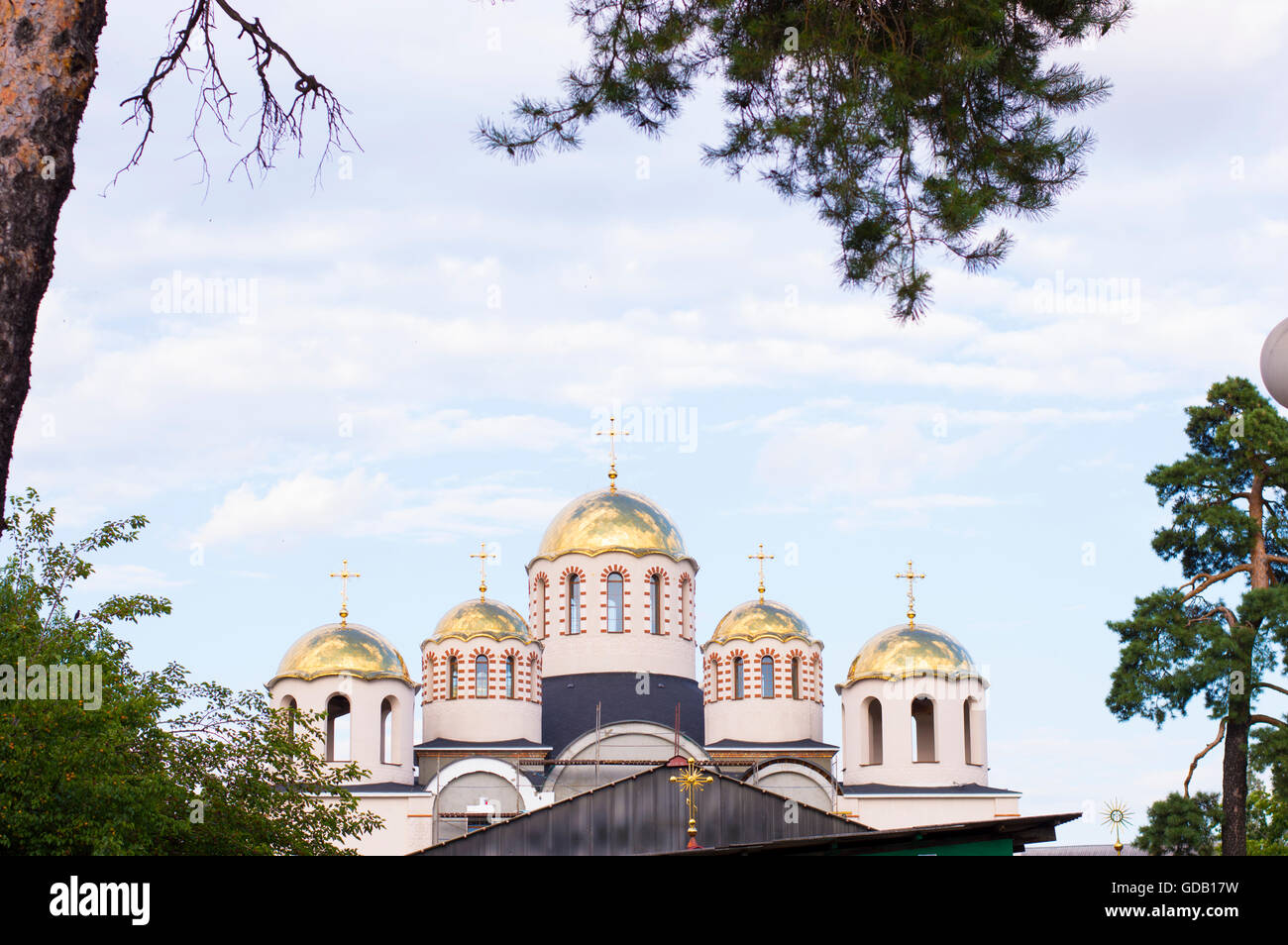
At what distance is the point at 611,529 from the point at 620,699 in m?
4.12

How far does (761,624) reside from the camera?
34.8 metres

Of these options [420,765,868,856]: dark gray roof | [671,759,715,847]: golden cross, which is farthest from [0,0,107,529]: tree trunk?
[671,759,715,847]: golden cross

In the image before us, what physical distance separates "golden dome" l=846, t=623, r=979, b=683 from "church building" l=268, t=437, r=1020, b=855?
0.05 m

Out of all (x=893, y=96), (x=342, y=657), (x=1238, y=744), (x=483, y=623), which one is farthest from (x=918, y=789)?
(x=893, y=96)

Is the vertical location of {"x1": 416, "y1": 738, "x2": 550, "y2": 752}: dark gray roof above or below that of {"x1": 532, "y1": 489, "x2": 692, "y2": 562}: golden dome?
below

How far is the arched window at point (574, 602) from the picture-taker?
3503 cm

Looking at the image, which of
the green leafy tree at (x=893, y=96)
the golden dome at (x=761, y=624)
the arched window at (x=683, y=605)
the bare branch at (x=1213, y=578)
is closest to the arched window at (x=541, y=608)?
the arched window at (x=683, y=605)

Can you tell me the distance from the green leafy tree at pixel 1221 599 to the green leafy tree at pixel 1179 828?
38cm

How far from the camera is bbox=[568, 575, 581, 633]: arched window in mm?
35031

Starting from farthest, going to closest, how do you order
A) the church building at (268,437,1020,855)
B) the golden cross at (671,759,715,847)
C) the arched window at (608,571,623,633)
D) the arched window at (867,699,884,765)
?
1. the arched window at (608,571,623,633)
2. the arched window at (867,699,884,765)
3. the church building at (268,437,1020,855)
4. the golden cross at (671,759,715,847)

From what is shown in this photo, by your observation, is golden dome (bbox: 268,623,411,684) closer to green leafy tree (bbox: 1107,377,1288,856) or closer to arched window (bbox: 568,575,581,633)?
arched window (bbox: 568,575,581,633)
